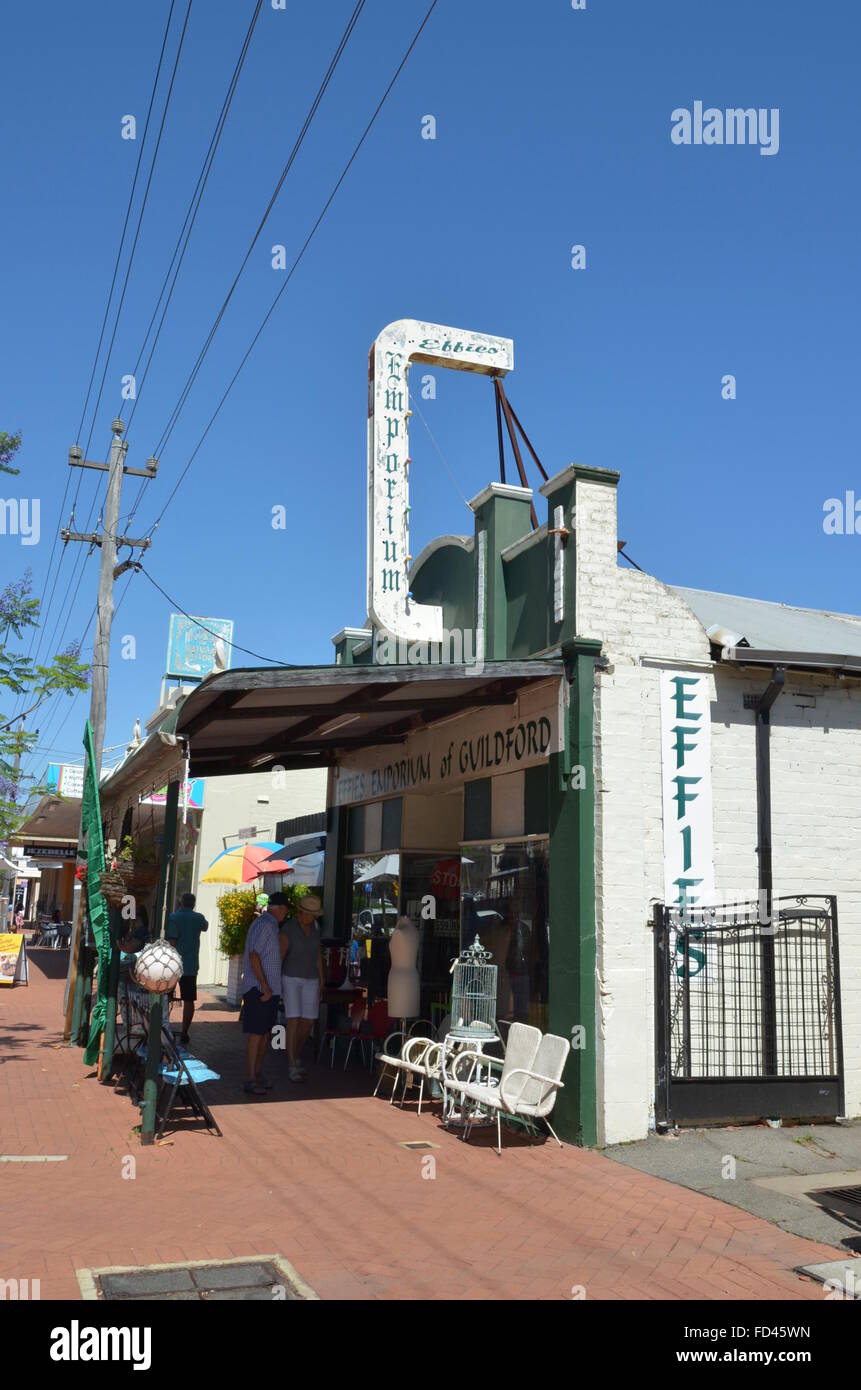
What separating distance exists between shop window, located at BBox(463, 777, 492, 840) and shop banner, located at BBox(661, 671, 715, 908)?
2177mm

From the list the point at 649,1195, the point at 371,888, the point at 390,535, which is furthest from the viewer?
the point at 371,888

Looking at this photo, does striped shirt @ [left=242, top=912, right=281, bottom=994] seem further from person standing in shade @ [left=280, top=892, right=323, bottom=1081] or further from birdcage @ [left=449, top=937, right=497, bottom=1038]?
birdcage @ [left=449, top=937, right=497, bottom=1038]

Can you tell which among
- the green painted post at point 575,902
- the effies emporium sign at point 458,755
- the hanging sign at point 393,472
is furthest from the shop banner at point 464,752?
the hanging sign at point 393,472

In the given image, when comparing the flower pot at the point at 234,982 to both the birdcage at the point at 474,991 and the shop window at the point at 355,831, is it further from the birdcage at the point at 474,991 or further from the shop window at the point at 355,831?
the birdcage at the point at 474,991

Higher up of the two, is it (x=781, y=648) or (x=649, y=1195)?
(x=781, y=648)

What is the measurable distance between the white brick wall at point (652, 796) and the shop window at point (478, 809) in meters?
2.12

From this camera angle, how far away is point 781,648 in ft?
32.7

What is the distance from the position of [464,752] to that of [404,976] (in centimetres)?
233

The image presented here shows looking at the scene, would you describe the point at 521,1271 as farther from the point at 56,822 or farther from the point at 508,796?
the point at 56,822

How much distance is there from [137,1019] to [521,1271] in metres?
7.21

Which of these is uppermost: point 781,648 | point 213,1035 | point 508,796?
point 781,648

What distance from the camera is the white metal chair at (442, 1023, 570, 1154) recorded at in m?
8.24

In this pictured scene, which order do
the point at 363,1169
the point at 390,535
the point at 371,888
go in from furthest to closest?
the point at 371,888
the point at 390,535
the point at 363,1169
